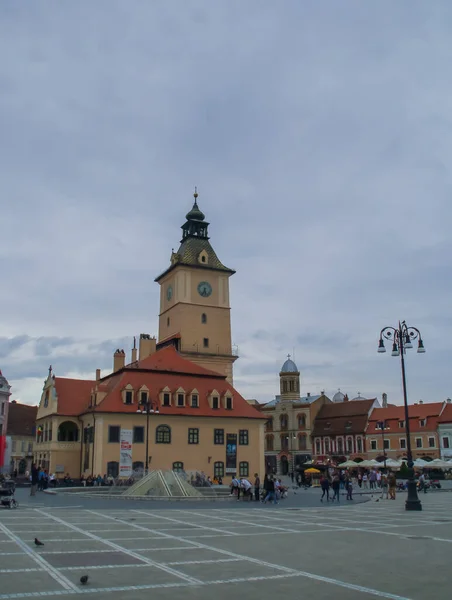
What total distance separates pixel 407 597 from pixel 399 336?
791 inches

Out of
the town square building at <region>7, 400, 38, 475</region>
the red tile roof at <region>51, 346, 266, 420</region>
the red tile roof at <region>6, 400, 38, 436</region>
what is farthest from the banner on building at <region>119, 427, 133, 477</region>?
the red tile roof at <region>6, 400, 38, 436</region>

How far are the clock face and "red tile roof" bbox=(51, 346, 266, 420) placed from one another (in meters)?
18.1

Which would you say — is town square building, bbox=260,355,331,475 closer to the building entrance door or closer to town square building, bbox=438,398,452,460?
the building entrance door

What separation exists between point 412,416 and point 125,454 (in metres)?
52.1

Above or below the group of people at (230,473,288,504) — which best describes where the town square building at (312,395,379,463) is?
above

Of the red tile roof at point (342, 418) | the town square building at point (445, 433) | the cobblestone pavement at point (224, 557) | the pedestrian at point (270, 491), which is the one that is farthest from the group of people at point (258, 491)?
the red tile roof at point (342, 418)

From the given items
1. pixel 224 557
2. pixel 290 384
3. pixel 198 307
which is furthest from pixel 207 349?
pixel 224 557

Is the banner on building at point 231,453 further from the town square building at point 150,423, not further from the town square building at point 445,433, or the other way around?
the town square building at point 445,433

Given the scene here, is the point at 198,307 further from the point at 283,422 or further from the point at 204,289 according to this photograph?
the point at 283,422

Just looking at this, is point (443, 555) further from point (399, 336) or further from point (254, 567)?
point (399, 336)

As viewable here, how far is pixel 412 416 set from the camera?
89.7 metres

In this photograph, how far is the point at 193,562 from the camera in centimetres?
1281

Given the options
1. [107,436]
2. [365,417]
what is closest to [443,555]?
[107,436]

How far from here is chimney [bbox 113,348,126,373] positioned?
67.1m
